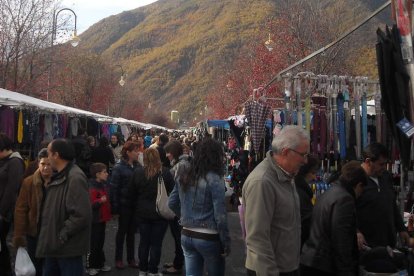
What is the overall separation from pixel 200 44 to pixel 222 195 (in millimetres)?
167602

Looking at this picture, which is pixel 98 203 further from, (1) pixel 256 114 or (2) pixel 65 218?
(1) pixel 256 114

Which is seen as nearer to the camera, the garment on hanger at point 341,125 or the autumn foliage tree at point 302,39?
the garment on hanger at point 341,125

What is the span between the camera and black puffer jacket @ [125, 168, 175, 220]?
6.64 metres

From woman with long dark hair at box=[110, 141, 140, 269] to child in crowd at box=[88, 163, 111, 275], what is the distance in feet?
0.53

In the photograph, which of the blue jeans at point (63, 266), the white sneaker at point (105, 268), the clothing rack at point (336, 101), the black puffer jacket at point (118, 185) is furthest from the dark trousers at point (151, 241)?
the clothing rack at point (336, 101)

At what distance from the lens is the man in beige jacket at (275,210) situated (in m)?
3.41

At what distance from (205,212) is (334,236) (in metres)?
1.13

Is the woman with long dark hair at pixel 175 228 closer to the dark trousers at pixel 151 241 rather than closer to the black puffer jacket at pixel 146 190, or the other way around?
the black puffer jacket at pixel 146 190

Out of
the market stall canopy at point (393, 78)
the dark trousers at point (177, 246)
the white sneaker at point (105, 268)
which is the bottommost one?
the white sneaker at point (105, 268)

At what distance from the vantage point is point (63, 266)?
4.36 meters

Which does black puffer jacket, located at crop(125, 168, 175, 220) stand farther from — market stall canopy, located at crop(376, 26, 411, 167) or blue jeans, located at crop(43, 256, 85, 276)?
market stall canopy, located at crop(376, 26, 411, 167)

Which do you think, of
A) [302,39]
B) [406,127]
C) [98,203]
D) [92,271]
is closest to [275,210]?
[406,127]

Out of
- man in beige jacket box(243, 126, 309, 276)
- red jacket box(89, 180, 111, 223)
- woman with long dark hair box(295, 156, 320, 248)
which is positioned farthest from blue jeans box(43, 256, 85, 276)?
red jacket box(89, 180, 111, 223)

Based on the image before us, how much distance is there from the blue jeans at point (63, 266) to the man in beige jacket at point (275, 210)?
5.19ft
